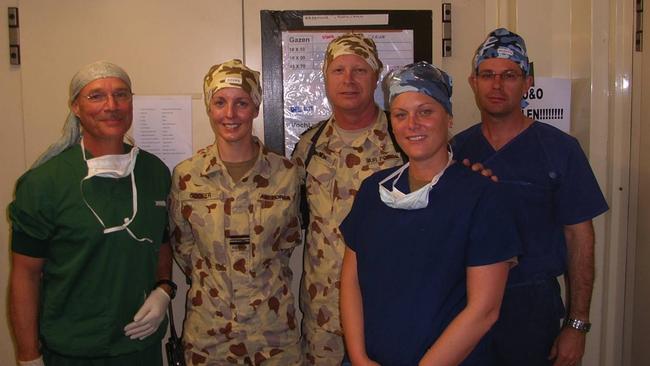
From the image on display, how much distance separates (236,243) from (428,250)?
732 mm

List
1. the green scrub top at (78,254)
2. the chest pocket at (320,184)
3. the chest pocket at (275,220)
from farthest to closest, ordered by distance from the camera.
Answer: the chest pocket at (320,184), the chest pocket at (275,220), the green scrub top at (78,254)

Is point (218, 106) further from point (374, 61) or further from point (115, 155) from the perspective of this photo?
point (374, 61)

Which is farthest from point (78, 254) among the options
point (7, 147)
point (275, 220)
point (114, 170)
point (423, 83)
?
point (423, 83)

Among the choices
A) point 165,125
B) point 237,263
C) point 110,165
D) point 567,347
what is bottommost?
point 567,347

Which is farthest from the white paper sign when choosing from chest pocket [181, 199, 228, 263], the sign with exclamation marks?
the sign with exclamation marks

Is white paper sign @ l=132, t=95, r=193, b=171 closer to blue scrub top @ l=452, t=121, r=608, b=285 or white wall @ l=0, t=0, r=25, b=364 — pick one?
white wall @ l=0, t=0, r=25, b=364

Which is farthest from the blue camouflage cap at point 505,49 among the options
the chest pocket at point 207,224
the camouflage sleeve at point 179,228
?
the camouflage sleeve at point 179,228

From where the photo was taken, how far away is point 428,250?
3.81 ft

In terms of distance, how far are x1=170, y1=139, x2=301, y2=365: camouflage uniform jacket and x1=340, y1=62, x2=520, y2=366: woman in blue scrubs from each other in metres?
0.43

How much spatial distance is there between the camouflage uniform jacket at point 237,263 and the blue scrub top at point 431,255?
20.2 inches

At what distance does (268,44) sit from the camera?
81.6 inches

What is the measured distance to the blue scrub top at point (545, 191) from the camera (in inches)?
62.6

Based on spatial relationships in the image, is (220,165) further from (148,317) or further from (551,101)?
(551,101)

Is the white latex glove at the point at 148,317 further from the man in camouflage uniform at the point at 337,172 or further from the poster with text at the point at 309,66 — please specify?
the poster with text at the point at 309,66
